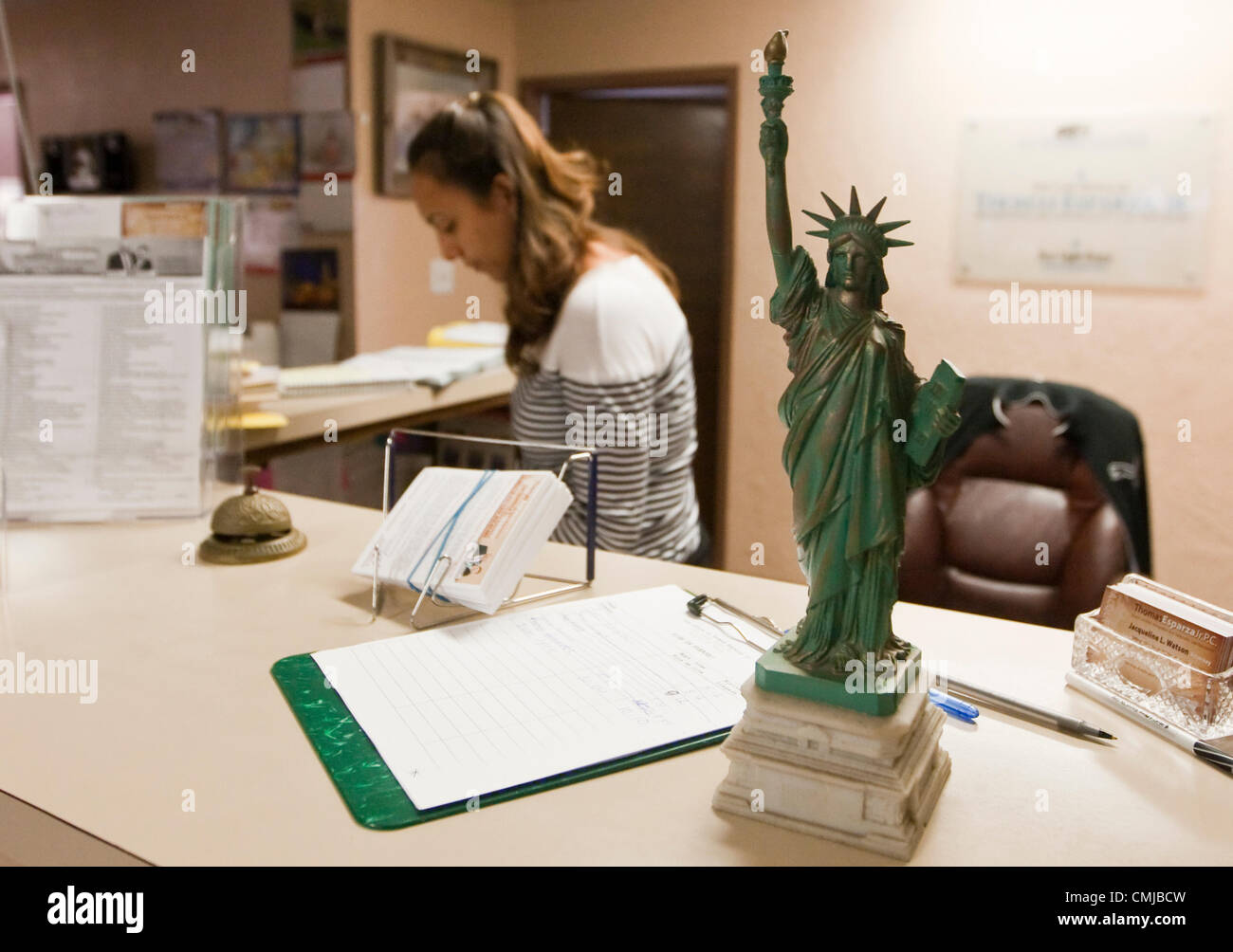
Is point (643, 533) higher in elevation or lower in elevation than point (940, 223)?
lower

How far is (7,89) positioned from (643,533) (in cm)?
436

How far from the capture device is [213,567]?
1231 mm

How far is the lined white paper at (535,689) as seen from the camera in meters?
0.79

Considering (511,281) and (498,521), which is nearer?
(498,521)

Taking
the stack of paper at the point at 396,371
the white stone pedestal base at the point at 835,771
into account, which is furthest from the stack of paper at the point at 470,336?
the white stone pedestal base at the point at 835,771

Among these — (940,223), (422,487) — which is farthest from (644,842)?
(940,223)

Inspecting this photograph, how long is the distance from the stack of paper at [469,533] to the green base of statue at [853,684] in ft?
1.36

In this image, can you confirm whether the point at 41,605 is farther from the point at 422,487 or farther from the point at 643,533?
the point at 643,533

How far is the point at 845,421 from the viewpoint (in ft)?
2.23

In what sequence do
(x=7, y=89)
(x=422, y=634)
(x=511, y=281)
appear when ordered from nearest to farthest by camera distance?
(x=422, y=634)
(x=511, y=281)
(x=7, y=89)

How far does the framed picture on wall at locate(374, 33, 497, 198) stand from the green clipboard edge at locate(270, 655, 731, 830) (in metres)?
2.63

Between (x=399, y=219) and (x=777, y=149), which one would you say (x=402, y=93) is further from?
(x=777, y=149)
